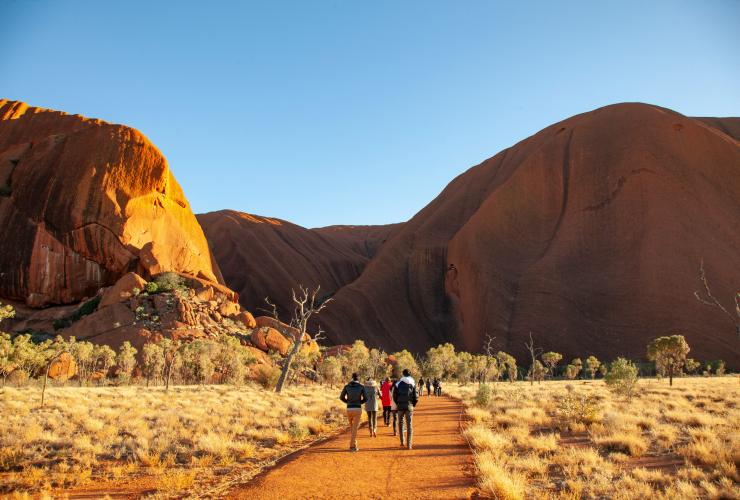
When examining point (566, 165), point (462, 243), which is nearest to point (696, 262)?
point (566, 165)

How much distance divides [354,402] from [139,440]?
209 inches

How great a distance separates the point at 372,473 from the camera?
8453 mm

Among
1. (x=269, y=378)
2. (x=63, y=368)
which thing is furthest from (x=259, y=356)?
(x=63, y=368)

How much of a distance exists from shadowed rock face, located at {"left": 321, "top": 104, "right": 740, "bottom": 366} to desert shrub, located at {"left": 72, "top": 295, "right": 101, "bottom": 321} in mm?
38793

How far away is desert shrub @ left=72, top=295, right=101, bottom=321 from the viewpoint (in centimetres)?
5028

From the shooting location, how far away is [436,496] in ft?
22.9

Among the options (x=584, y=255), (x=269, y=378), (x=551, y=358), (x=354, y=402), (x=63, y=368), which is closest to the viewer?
(x=354, y=402)

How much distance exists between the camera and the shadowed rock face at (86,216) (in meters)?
53.0

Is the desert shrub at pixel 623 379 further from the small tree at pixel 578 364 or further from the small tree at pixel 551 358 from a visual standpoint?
the small tree at pixel 578 364

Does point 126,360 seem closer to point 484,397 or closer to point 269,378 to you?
point 269,378

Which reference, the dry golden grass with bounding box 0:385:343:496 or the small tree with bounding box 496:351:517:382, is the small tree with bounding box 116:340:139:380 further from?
the small tree with bounding box 496:351:517:382

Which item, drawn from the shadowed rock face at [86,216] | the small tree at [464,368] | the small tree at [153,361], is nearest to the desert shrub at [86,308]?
the shadowed rock face at [86,216]

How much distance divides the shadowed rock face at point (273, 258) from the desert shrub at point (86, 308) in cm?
3654

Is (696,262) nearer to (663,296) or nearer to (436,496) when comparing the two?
(663,296)
